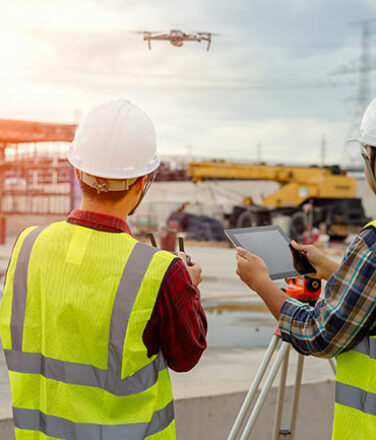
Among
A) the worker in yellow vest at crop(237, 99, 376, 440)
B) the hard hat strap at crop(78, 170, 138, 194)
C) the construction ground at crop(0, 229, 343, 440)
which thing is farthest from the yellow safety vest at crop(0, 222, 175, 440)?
the construction ground at crop(0, 229, 343, 440)

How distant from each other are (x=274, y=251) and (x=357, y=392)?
647mm

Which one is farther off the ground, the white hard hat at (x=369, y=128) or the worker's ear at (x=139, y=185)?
the white hard hat at (x=369, y=128)

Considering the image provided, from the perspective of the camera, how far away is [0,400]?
359 centimetres

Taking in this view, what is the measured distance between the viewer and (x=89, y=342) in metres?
1.62

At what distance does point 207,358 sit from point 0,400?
7.01 ft

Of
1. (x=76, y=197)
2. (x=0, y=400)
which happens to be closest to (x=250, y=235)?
(x=0, y=400)

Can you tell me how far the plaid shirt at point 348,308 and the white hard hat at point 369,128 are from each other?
0.30m

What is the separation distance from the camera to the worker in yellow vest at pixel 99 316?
161 centimetres

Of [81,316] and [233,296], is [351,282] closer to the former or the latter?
[81,316]

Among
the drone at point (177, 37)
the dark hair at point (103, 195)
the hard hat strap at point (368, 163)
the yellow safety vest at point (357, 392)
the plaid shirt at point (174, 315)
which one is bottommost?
the yellow safety vest at point (357, 392)

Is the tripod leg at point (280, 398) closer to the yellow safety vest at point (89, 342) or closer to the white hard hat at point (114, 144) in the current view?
the yellow safety vest at point (89, 342)

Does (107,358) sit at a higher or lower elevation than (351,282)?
lower

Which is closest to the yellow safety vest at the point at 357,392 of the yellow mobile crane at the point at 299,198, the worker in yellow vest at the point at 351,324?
the worker in yellow vest at the point at 351,324

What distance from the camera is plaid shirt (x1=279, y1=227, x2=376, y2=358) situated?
5.12 feet
